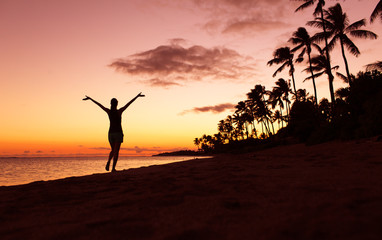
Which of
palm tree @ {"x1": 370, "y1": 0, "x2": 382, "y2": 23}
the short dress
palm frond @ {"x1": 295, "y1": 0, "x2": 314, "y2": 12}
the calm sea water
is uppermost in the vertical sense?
palm frond @ {"x1": 295, "y1": 0, "x2": 314, "y2": 12}

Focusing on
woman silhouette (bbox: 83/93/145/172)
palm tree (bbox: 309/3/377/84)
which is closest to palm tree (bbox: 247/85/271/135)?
palm tree (bbox: 309/3/377/84)

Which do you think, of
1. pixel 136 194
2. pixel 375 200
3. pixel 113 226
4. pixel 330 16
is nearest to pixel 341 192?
pixel 375 200

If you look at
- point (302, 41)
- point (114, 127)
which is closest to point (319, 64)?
point (302, 41)

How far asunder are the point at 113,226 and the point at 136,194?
115 centimetres

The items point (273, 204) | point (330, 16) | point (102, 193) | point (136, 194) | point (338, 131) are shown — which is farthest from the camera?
point (330, 16)

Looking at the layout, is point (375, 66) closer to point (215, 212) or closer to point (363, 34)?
point (363, 34)

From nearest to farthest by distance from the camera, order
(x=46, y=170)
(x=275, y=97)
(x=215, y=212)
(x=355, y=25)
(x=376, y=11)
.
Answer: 1. (x=215, y=212)
2. (x=376, y=11)
3. (x=46, y=170)
4. (x=355, y=25)
5. (x=275, y=97)

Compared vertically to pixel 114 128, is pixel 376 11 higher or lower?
higher

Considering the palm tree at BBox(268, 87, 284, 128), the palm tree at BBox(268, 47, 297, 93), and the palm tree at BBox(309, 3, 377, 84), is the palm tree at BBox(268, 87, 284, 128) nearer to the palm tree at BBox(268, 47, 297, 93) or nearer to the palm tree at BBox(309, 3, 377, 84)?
the palm tree at BBox(268, 47, 297, 93)

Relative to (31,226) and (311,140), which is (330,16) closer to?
(311,140)

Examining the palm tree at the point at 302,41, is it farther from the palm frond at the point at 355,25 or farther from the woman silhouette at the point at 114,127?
the woman silhouette at the point at 114,127

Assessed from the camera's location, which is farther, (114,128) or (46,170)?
(46,170)

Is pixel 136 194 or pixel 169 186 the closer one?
pixel 136 194

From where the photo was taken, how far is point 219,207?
2230mm
